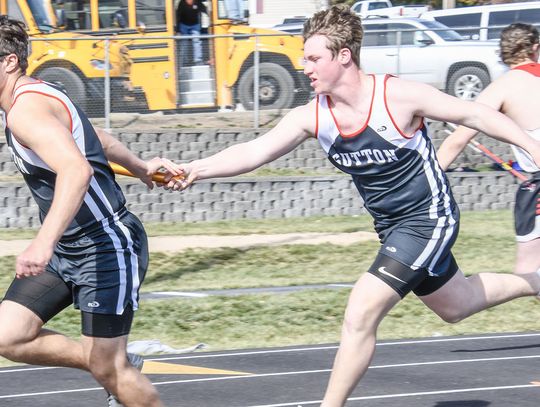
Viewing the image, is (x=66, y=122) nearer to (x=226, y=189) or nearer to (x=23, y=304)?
(x=23, y=304)

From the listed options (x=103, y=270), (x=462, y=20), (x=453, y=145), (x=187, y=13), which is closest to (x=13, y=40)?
(x=103, y=270)

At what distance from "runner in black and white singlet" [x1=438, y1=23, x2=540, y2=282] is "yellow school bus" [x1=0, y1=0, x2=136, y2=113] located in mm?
9497

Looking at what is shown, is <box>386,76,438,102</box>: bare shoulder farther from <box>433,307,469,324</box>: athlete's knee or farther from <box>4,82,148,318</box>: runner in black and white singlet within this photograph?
<box>4,82,148,318</box>: runner in black and white singlet

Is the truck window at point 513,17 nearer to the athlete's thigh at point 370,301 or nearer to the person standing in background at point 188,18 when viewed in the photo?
the person standing in background at point 188,18

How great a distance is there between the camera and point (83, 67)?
15680 mm

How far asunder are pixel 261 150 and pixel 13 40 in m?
1.30

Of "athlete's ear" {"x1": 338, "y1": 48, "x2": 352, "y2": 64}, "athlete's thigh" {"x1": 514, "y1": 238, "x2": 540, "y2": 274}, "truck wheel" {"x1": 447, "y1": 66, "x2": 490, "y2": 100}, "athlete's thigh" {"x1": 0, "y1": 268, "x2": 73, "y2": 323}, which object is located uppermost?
"athlete's ear" {"x1": 338, "y1": 48, "x2": 352, "y2": 64}

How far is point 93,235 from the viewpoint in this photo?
466cm

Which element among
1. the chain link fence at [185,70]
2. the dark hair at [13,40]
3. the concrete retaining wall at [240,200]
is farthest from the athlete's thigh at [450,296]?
the chain link fence at [185,70]

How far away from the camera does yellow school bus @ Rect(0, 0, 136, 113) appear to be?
15711 mm

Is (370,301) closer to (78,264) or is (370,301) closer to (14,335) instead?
(78,264)

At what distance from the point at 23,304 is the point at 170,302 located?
471 centimetres

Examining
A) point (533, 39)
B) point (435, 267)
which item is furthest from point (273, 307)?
point (435, 267)

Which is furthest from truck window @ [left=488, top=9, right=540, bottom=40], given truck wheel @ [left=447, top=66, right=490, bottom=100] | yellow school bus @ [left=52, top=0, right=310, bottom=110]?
yellow school bus @ [left=52, top=0, right=310, bottom=110]
